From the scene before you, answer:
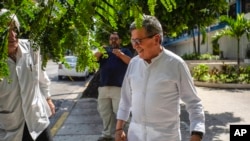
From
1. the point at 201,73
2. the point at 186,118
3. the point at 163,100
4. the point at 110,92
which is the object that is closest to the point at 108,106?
the point at 110,92

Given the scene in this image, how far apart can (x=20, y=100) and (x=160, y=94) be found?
41.2 inches

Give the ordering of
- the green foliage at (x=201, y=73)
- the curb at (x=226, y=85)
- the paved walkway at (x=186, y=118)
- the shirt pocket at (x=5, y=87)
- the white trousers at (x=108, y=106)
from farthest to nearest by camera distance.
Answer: the green foliage at (x=201, y=73) < the curb at (x=226, y=85) < the paved walkway at (x=186, y=118) < the white trousers at (x=108, y=106) < the shirt pocket at (x=5, y=87)

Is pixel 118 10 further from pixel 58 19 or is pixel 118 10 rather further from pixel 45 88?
pixel 45 88

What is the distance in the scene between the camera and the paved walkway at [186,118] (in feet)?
24.4

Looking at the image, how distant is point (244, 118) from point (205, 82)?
803 centimetres

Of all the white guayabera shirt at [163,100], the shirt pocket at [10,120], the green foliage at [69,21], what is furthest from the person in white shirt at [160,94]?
the green foliage at [69,21]

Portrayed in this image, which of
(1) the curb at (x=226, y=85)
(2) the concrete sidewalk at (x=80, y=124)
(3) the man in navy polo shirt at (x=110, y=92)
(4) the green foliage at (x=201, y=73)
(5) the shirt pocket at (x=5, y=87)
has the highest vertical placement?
(5) the shirt pocket at (x=5, y=87)


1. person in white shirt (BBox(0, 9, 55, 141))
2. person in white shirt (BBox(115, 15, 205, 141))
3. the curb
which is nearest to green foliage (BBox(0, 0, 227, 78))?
person in white shirt (BBox(115, 15, 205, 141))

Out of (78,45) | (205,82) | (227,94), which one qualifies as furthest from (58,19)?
(205,82)

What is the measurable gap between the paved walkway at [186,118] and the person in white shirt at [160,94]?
418 cm

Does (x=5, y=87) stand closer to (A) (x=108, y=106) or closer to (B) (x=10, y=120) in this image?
(B) (x=10, y=120)

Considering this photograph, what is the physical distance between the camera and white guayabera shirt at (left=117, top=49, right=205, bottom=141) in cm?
294

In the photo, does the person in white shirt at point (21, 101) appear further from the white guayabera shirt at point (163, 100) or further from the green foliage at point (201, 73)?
the green foliage at point (201, 73)

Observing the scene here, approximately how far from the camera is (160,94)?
2953mm
